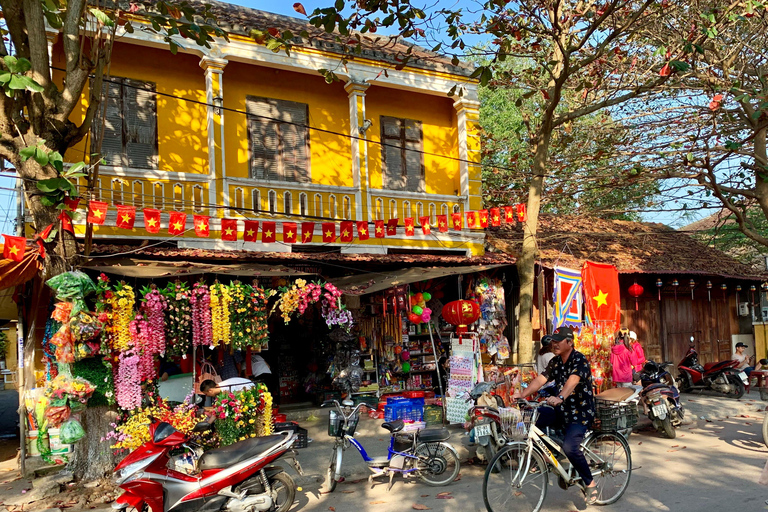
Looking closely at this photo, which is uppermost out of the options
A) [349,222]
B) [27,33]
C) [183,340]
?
[27,33]

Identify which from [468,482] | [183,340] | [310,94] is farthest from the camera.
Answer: [310,94]

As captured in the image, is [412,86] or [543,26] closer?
[543,26]

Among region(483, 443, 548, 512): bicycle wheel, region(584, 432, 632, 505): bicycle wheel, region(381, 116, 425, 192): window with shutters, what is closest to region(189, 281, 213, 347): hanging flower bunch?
region(483, 443, 548, 512): bicycle wheel

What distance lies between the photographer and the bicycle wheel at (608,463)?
18.0ft

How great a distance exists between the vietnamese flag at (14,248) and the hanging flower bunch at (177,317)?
5.11 feet

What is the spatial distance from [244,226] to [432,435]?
4866 mm

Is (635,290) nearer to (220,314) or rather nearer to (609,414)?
(609,414)

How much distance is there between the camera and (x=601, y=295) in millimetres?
10570

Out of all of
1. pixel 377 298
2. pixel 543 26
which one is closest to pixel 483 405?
pixel 377 298

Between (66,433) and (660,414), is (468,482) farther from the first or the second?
(66,433)

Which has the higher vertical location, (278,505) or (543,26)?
(543,26)

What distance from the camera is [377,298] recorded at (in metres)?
10.8

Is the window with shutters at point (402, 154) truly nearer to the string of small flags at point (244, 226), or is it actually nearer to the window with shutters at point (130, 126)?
the string of small flags at point (244, 226)

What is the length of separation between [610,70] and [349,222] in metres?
5.85
